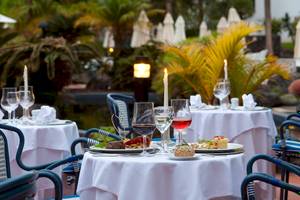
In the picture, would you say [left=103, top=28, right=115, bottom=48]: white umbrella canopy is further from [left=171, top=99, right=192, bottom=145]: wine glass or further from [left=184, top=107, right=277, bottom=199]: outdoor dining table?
[left=171, top=99, right=192, bottom=145]: wine glass

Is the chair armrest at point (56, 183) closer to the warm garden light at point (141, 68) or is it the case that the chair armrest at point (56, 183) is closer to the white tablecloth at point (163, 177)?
the white tablecloth at point (163, 177)

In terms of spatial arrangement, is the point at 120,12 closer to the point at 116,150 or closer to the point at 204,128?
the point at 204,128

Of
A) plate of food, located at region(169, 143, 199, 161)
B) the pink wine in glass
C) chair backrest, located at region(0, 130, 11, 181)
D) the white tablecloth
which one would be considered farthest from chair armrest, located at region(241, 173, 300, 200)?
chair backrest, located at region(0, 130, 11, 181)

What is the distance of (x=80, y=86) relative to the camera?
28.4 meters

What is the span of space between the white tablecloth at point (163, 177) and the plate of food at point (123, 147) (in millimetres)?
60

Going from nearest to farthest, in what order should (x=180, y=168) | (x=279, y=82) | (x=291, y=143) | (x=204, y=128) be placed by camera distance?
(x=180, y=168)
(x=291, y=143)
(x=204, y=128)
(x=279, y=82)

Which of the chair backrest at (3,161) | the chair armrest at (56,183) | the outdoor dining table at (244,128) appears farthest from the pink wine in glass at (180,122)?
the outdoor dining table at (244,128)

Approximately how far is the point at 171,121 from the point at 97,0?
84.4 ft

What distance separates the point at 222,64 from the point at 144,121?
26.2 feet

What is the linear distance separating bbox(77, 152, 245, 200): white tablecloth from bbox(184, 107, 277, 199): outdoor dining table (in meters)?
3.28

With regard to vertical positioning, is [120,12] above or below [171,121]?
above

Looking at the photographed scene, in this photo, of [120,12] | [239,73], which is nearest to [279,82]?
[239,73]

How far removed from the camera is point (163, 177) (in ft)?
13.7

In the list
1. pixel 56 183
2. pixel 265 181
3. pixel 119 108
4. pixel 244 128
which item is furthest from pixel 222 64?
pixel 56 183
